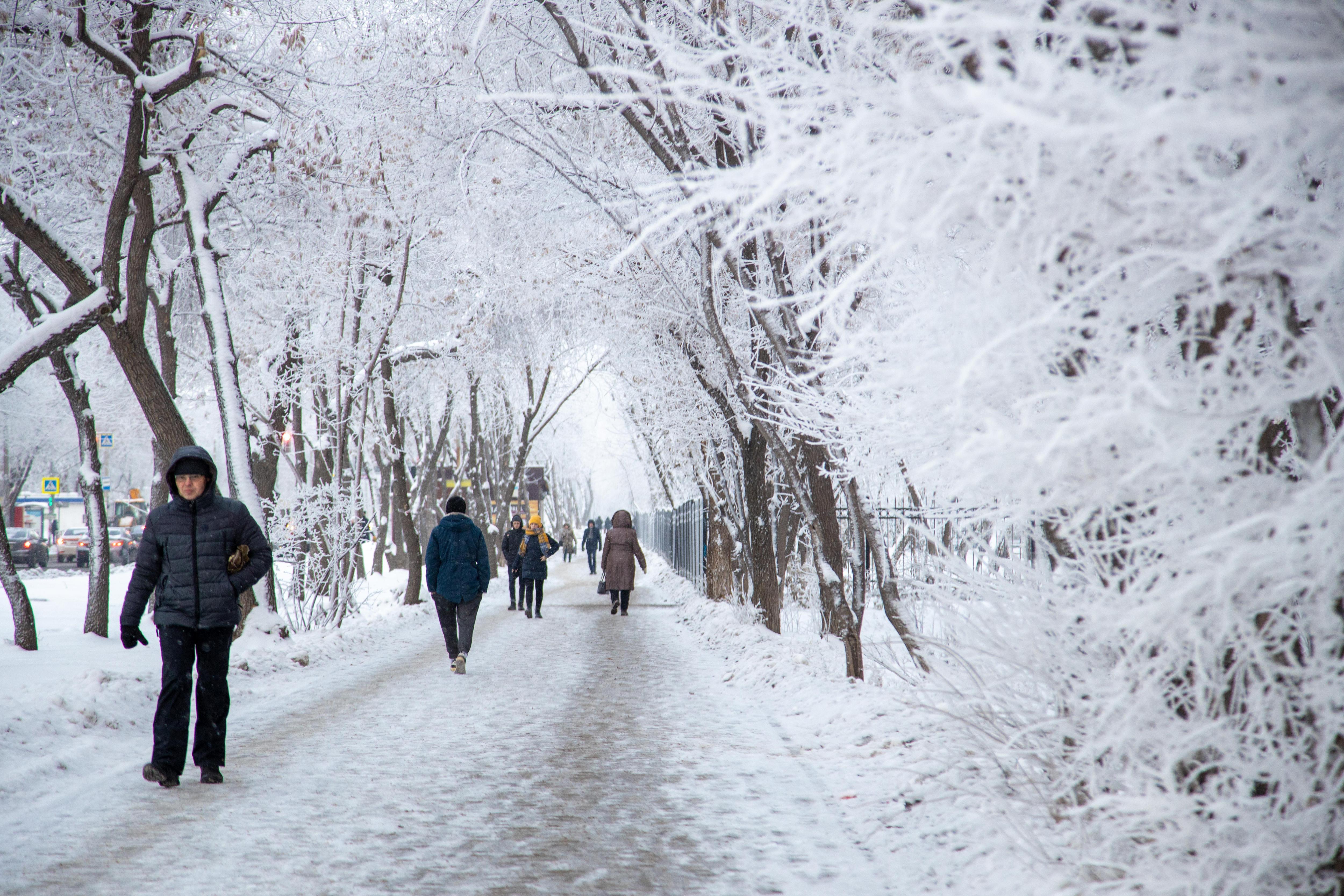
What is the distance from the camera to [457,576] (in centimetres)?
1146

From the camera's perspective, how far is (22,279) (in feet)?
44.2

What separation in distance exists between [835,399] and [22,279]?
12.1 meters

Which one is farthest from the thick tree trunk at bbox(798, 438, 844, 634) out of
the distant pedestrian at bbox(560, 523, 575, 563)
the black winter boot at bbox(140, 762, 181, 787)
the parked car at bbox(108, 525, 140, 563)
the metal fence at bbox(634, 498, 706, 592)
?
the distant pedestrian at bbox(560, 523, 575, 563)

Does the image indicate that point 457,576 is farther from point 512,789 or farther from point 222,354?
point 512,789

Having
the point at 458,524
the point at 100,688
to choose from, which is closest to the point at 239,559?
the point at 100,688

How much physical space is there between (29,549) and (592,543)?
66.0ft

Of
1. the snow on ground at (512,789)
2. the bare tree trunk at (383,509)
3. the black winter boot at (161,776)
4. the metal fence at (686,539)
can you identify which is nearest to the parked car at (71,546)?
the bare tree trunk at (383,509)

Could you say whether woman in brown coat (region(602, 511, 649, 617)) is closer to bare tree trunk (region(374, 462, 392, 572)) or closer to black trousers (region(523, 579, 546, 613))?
black trousers (region(523, 579, 546, 613))

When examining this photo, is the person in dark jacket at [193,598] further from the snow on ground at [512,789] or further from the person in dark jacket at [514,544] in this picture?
the person in dark jacket at [514,544]

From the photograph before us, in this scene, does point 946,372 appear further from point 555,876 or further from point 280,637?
A: point 280,637

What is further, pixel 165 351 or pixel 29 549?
pixel 29 549

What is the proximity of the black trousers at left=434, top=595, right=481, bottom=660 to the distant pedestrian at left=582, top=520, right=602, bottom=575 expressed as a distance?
2458 cm

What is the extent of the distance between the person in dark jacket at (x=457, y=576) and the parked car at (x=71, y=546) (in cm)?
3622

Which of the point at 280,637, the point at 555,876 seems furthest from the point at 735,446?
the point at 555,876
